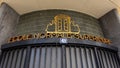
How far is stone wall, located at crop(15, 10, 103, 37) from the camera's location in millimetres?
3723

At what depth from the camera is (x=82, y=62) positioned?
2.79 meters

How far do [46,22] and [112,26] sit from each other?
1.42 m

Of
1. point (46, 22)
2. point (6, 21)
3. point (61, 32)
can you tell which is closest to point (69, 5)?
point (46, 22)

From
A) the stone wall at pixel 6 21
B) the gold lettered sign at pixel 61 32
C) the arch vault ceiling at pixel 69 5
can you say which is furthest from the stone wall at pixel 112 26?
the stone wall at pixel 6 21

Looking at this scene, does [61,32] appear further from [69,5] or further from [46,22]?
[69,5]

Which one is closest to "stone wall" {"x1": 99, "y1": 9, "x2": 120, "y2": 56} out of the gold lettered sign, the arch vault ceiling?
the arch vault ceiling

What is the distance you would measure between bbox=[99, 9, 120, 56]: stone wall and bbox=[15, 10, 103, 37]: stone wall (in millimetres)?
154

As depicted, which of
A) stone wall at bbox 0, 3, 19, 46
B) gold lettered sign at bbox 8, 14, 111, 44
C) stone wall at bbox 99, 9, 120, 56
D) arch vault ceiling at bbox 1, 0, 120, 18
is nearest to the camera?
gold lettered sign at bbox 8, 14, 111, 44

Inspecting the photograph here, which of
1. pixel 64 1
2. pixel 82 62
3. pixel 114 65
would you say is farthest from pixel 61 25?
pixel 114 65

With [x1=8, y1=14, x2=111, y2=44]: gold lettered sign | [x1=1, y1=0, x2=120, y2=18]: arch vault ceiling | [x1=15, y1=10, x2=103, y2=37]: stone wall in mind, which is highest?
[x1=1, y1=0, x2=120, y2=18]: arch vault ceiling

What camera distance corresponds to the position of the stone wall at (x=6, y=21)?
335 cm

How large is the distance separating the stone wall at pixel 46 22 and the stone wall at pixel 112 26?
0.15 meters

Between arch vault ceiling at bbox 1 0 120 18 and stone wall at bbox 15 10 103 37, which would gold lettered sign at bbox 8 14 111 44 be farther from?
arch vault ceiling at bbox 1 0 120 18

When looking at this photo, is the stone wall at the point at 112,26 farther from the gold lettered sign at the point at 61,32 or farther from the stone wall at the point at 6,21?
the stone wall at the point at 6,21
